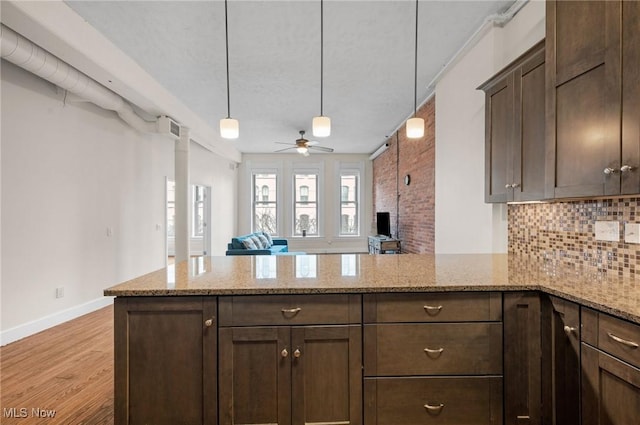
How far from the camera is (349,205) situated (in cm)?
938

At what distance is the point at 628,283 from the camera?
5.21ft

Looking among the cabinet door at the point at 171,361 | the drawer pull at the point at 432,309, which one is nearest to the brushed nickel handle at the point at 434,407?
the drawer pull at the point at 432,309

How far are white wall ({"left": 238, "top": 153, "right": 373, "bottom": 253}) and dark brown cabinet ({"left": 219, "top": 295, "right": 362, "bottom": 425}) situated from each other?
24.9 feet

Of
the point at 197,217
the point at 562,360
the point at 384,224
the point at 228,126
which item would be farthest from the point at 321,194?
the point at 562,360

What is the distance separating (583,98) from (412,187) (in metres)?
4.04

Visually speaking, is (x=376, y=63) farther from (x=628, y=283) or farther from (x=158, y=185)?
(x=158, y=185)

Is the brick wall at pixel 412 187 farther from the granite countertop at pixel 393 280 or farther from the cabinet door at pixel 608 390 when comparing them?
the cabinet door at pixel 608 390

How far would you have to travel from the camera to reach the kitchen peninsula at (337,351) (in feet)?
5.06

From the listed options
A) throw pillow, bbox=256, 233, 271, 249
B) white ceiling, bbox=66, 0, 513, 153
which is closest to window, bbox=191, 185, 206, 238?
throw pillow, bbox=256, 233, 271, 249

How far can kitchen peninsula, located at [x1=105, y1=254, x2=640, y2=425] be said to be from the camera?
154cm

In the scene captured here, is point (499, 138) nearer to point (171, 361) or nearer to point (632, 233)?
point (632, 233)

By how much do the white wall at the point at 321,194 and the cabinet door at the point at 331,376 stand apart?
7587 mm

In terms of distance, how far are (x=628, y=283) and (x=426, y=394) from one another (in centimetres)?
116

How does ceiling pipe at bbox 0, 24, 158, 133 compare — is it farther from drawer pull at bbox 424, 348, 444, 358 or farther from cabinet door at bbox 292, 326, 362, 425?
drawer pull at bbox 424, 348, 444, 358
